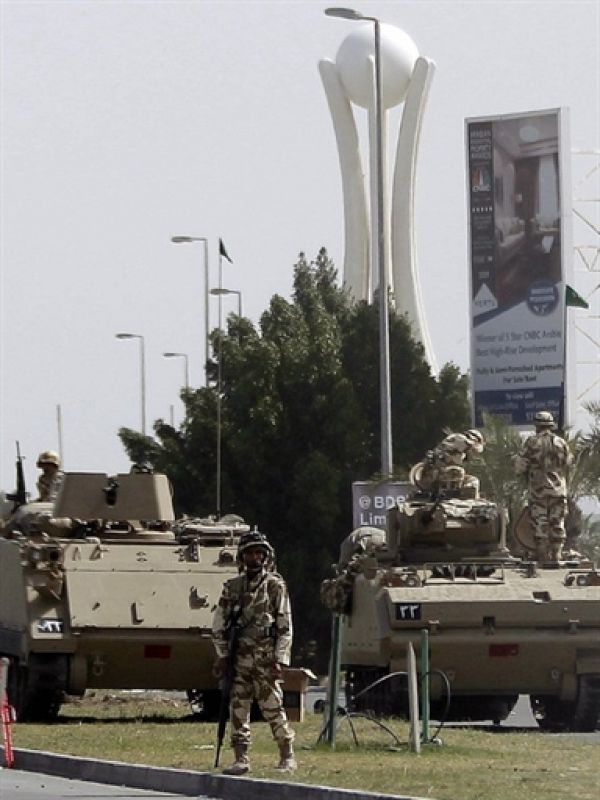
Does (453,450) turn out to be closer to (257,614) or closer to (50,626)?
(50,626)

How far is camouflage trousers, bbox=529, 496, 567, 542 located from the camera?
2752 cm

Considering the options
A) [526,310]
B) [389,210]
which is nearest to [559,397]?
[526,310]

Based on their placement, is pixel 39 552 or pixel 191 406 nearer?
pixel 39 552

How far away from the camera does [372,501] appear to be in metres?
44.5

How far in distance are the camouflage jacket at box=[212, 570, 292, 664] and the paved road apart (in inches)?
44.0

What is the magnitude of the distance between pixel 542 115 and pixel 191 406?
391 inches

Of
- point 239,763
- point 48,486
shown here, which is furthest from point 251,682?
point 48,486

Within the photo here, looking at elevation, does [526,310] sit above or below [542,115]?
below

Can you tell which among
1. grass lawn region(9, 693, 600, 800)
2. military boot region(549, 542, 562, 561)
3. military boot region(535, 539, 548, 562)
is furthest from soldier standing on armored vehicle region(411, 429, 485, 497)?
grass lawn region(9, 693, 600, 800)

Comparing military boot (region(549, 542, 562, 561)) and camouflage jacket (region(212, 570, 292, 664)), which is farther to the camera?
military boot (region(549, 542, 562, 561))

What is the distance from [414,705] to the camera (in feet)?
62.2

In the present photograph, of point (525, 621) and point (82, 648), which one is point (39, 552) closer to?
point (82, 648)

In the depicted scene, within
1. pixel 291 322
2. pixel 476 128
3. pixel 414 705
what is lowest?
pixel 414 705

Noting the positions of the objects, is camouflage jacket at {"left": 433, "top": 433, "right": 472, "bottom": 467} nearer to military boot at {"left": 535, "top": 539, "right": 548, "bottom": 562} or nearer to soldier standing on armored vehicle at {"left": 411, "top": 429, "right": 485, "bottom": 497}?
soldier standing on armored vehicle at {"left": 411, "top": 429, "right": 485, "bottom": 497}
